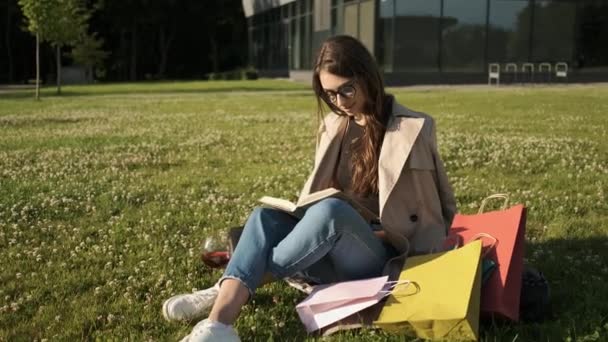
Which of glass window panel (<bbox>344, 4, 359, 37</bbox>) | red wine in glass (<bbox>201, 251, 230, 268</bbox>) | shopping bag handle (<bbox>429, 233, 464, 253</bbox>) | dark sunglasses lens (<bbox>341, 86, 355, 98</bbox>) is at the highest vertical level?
glass window panel (<bbox>344, 4, 359, 37</bbox>)

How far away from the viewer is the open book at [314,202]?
3.92 metres

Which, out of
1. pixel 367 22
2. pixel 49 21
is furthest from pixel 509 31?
pixel 49 21

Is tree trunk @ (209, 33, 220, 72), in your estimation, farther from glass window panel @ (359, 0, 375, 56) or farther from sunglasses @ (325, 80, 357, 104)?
sunglasses @ (325, 80, 357, 104)

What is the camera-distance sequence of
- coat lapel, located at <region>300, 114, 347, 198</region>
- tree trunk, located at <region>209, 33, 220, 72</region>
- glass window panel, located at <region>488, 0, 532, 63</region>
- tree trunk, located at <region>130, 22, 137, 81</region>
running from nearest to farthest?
1. coat lapel, located at <region>300, 114, 347, 198</region>
2. glass window panel, located at <region>488, 0, 532, 63</region>
3. tree trunk, located at <region>130, 22, 137, 81</region>
4. tree trunk, located at <region>209, 33, 220, 72</region>

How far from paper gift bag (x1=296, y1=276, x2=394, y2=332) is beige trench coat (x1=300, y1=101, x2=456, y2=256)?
0.42m

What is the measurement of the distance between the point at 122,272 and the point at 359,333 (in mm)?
2086

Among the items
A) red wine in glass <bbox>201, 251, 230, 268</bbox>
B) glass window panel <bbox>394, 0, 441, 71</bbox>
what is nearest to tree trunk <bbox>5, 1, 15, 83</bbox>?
glass window panel <bbox>394, 0, 441, 71</bbox>

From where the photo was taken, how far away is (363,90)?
393 centimetres

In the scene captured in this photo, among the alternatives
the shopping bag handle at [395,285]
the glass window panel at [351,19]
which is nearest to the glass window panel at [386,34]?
the glass window panel at [351,19]

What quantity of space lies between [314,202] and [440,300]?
40.1 inches

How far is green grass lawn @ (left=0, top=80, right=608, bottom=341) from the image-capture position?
3988 mm

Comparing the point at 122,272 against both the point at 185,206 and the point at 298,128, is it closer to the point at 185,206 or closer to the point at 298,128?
the point at 185,206

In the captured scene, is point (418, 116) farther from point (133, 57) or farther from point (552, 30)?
point (133, 57)

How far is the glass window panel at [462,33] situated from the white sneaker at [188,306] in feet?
103
